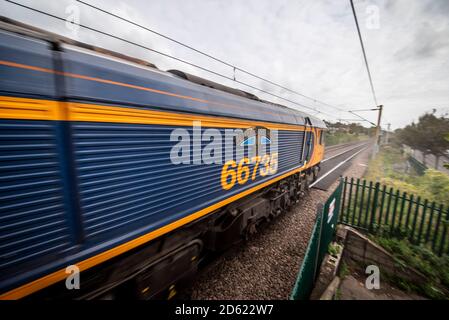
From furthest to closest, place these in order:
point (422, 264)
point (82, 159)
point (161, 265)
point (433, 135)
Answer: point (433, 135) → point (422, 264) → point (161, 265) → point (82, 159)

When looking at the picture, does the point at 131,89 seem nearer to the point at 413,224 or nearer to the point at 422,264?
the point at 422,264

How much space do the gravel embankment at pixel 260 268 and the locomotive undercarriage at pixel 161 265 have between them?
446 millimetres

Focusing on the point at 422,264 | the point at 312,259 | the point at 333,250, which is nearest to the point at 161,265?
the point at 312,259

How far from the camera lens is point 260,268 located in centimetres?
365

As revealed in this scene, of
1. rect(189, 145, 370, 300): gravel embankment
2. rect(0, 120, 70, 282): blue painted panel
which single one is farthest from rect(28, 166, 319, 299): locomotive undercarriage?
rect(0, 120, 70, 282): blue painted panel

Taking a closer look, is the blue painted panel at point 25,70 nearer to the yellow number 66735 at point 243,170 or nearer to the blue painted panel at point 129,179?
the blue painted panel at point 129,179

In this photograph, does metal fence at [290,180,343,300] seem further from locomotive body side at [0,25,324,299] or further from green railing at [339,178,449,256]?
green railing at [339,178,449,256]

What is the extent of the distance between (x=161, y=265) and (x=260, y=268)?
84.5 inches

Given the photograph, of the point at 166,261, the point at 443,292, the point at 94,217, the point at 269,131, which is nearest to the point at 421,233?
the point at 443,292

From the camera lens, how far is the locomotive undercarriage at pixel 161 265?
1960mm

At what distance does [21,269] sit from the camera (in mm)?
1361

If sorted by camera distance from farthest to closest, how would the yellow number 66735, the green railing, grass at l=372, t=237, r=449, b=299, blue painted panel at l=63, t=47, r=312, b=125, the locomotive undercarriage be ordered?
1. the green railing
2. grass at l=372, t=237, r=449, b=299
3. the yellow number 66735
4. the locomotive undercarriage
5. blue painted panel at l=63, t=47, r=312, b=125

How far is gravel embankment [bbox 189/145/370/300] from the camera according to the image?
10.3ft

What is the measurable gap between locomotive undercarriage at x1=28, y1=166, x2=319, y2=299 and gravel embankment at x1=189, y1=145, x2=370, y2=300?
1.46 ft
